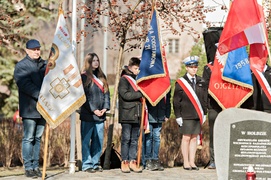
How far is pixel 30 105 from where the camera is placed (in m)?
12.8

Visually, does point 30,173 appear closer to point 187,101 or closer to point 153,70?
point 153,70

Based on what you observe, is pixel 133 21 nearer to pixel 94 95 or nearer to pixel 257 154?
pixel 94 95

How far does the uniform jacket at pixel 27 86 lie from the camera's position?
502 inches

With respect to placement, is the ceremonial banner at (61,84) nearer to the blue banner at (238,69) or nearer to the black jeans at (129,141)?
the black jeans at (129,141)

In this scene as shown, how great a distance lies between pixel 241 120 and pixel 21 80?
11.9 ft

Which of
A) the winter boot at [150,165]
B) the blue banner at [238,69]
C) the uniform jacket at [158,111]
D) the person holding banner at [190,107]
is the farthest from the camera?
the person holding banner at [190,107]

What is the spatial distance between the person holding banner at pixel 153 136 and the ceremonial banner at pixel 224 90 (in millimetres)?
950

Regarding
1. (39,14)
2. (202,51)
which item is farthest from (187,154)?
(39,14)

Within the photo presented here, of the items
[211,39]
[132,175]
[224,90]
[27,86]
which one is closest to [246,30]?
[224,90]

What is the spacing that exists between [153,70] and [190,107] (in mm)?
973

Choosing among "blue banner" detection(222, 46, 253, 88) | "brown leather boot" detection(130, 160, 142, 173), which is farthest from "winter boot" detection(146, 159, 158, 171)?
"blue banner" detection(222, 46, 253, 88)

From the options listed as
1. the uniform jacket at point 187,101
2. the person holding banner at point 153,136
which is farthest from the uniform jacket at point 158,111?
the uniform jacket at point 187,101

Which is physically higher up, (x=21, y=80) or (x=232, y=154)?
(x=21, y=80)

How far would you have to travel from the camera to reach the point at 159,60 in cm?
1427
